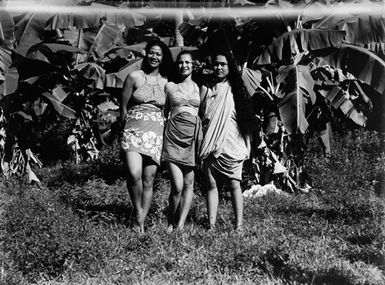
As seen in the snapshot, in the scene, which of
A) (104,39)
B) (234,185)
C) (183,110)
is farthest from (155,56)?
(104,39)

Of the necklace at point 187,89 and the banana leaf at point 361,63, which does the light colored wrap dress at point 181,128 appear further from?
the banana leaf at point 361,63

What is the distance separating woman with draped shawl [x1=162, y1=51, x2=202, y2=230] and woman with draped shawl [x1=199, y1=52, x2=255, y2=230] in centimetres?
13

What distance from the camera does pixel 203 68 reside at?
7.31 m

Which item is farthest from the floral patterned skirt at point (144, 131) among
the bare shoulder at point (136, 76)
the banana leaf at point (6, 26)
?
the banana leaf at point (6, 26)

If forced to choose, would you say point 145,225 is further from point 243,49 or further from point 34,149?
point 34,149

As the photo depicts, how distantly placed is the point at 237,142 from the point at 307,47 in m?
2.22

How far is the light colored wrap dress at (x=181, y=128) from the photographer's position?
4535 mm

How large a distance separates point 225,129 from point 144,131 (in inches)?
28.8

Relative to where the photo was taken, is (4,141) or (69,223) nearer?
(69,223)

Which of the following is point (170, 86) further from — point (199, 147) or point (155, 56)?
point (199, 147)

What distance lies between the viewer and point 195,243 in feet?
13.7

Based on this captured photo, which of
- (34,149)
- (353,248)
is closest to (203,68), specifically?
(353,248)

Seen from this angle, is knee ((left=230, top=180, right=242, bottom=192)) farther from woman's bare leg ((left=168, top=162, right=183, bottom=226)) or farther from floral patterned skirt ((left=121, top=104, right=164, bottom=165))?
floral patterned skirt ((left=121, top=104, right=164, bottom=165))

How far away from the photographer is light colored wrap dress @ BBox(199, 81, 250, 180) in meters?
4.63
